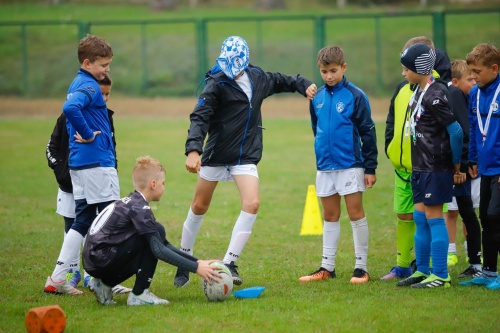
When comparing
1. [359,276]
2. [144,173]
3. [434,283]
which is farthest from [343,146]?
[144,173]

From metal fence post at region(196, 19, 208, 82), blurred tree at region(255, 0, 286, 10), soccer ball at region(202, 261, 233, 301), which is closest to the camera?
soccer ball at region(202, 261, 233, 301)

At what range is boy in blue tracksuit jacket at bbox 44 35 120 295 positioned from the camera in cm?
712

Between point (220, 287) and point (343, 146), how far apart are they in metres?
1.83

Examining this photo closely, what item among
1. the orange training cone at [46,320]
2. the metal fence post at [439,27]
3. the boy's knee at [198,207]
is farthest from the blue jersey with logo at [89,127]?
the metal fence post at [439,27]

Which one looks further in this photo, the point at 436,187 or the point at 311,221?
the point at 311,221

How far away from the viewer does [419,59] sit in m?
6.96

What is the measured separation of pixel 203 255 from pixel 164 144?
32.7 feet

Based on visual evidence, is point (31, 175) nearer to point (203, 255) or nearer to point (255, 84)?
point (203, 255)

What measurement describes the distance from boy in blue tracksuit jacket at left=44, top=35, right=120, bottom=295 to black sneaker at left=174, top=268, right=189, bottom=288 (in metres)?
0.92

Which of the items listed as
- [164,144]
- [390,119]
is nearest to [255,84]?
[390,119]

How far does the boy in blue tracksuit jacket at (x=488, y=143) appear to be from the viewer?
273 inches

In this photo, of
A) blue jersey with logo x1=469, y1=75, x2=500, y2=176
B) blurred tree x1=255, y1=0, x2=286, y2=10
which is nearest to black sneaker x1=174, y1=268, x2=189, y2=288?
blue jersey with logo x1=469, y1=75, x2=500, y2=176

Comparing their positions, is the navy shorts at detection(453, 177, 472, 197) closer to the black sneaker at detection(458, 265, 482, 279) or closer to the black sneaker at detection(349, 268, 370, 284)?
the black sneaker at detection(458, 265, 482, 279)

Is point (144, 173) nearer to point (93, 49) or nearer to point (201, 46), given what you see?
point (93, 49)
